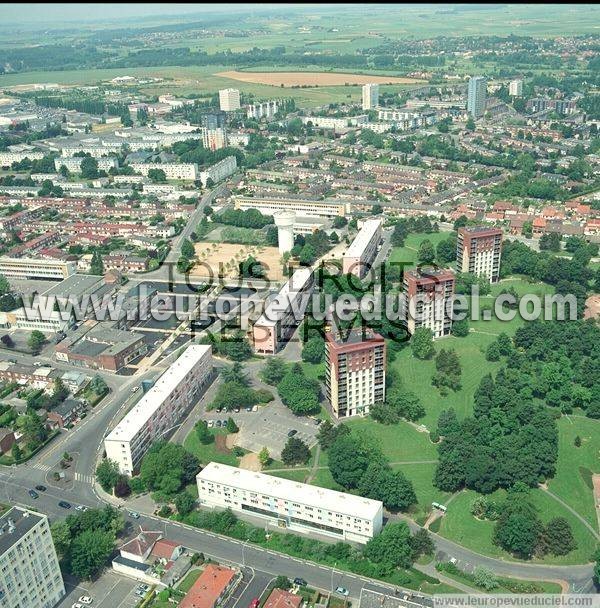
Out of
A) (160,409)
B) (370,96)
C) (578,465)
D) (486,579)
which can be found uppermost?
(370,96)

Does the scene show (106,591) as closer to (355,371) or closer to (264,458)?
(264,458)

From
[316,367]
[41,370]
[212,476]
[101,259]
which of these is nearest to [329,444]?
[212,476]

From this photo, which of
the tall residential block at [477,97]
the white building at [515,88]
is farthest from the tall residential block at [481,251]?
the white building at [515,88]

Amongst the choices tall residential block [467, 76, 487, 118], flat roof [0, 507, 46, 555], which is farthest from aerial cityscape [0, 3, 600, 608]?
tall residential block [467, 76, 487, 118]

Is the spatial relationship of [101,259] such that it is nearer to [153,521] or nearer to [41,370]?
[41,370]

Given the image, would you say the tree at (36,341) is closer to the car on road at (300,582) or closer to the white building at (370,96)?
the car on road at (300,582)

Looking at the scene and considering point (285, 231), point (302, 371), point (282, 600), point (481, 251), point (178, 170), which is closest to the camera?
point (282, 600)

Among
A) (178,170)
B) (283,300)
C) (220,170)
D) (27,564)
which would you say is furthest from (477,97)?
(27,564)
